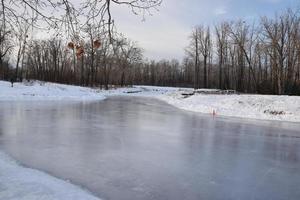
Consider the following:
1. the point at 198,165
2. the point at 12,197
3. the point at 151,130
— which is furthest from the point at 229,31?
the point at 12,197

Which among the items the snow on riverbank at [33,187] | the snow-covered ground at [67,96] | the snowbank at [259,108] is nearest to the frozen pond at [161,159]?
the snow on riverbank at [33,187]

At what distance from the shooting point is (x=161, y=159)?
9.12 m

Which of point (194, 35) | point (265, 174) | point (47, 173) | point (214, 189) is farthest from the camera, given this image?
point (194, 35)

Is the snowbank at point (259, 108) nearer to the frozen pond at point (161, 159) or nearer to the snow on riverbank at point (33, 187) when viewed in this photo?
the frozen pond at point (161, 159)

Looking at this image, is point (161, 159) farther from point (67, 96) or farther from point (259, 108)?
point (67, 96)

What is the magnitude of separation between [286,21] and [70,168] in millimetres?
43821

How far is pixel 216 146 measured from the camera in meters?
11.4

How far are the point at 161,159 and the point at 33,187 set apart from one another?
143 inches

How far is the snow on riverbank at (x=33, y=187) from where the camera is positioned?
5773 mm

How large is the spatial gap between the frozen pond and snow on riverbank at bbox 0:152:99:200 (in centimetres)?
35

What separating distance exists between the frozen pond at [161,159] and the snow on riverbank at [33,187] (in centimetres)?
35

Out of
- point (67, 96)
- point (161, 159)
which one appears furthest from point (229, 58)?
point (161, 159)

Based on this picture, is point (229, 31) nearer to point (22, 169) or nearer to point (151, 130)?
point (151, 130)

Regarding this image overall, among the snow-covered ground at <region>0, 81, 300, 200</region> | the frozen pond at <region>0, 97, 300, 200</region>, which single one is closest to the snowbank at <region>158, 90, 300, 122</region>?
the snow-covered ground at <region>0, 81, 300, 200</region>
